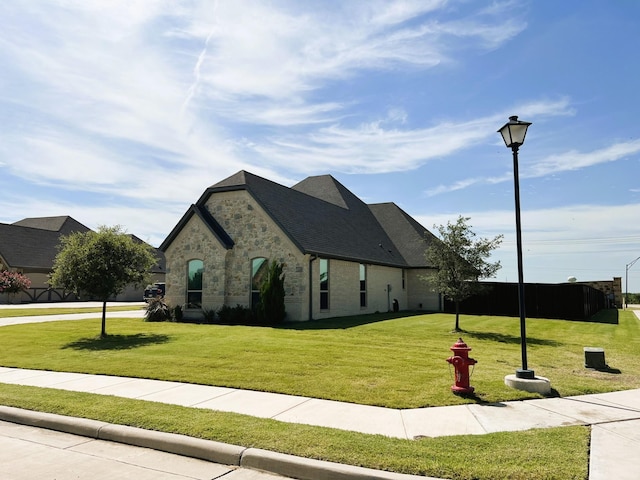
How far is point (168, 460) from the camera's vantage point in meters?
5.52

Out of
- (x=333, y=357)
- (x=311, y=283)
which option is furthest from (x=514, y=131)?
(x=311, y=283)

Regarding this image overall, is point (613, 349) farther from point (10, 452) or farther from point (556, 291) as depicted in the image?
point (10, 452)

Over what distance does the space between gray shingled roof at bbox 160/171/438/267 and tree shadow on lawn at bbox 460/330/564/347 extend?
778 centimetres

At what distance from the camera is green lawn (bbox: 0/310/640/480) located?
5.25 meters

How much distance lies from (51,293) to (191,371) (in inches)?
1623

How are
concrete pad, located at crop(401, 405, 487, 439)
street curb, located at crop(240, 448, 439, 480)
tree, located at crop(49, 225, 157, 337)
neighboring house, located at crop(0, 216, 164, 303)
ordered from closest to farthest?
street curb, located at crop(240, 448, 439, 480) → concrete pad, located at crop(401, 405, 487, 439) → tree, located at crop(49, 225, 157, 337) → neighboring house, located at crop(0, 216, 164, 303)

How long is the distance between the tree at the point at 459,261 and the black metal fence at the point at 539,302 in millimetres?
6684

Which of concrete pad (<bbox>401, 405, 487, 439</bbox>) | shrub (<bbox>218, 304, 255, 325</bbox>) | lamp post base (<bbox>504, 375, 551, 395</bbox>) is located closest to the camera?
concrete pad (<bbox>401, 405, 487, 439</bbox>)

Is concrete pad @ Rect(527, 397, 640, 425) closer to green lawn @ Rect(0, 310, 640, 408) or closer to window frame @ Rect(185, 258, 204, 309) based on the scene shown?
green lawn @ Rect(0, 310, 640, 408)

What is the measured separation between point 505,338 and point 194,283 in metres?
15.4

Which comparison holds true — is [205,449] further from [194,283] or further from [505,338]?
[194,283]

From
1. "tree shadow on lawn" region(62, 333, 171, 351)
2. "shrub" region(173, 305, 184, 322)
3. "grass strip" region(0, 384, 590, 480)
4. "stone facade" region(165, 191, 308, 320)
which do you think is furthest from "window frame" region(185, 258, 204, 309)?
"grass strip" region(0, 384, 590, 480)

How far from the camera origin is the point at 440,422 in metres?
6.65

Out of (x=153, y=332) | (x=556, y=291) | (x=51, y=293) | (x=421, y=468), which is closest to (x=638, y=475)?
(x=421, y=468)
